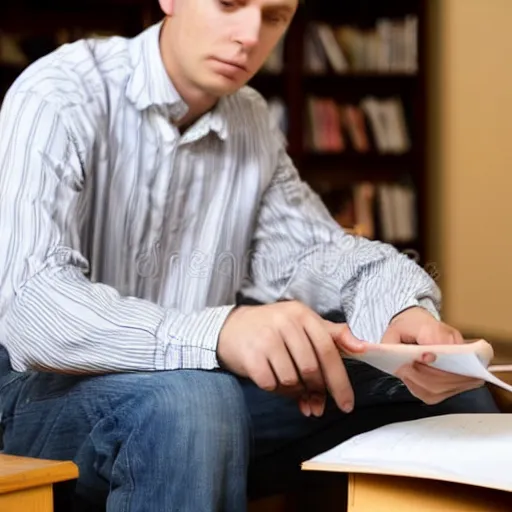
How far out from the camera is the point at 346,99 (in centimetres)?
402

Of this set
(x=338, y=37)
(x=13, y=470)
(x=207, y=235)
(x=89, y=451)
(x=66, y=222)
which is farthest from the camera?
(x=338, y=37)

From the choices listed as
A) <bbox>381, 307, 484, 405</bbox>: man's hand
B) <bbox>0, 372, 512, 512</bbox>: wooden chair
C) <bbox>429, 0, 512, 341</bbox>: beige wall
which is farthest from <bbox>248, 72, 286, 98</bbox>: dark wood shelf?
<bbox>0, 372, 512, 512</bbox>: wooden chair

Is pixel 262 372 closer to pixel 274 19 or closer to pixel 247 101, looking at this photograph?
pixel 274 19

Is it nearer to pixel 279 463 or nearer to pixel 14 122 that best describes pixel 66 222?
pixel 14 122

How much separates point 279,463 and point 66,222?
0.36 meters

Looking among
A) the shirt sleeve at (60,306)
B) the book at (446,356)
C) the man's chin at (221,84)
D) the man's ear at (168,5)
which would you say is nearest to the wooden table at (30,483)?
the shirt sleeve at (60,306)

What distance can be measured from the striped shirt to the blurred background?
2.41 meters

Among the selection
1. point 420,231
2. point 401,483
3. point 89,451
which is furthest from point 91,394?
point 420,231

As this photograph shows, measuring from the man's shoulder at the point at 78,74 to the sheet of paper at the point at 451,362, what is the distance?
1.59 feet

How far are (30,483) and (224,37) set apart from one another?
603 mm

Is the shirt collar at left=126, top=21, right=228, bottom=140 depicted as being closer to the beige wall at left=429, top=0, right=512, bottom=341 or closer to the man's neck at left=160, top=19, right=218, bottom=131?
the man's neck at left=160, top=19, right=218, bottom=131

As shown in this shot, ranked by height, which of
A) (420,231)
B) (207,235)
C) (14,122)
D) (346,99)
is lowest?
(420,231)

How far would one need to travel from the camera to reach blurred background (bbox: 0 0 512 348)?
371 centimetres

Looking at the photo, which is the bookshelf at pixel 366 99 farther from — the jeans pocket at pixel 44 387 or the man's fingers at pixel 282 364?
the man's fingers at pixel 282 364
